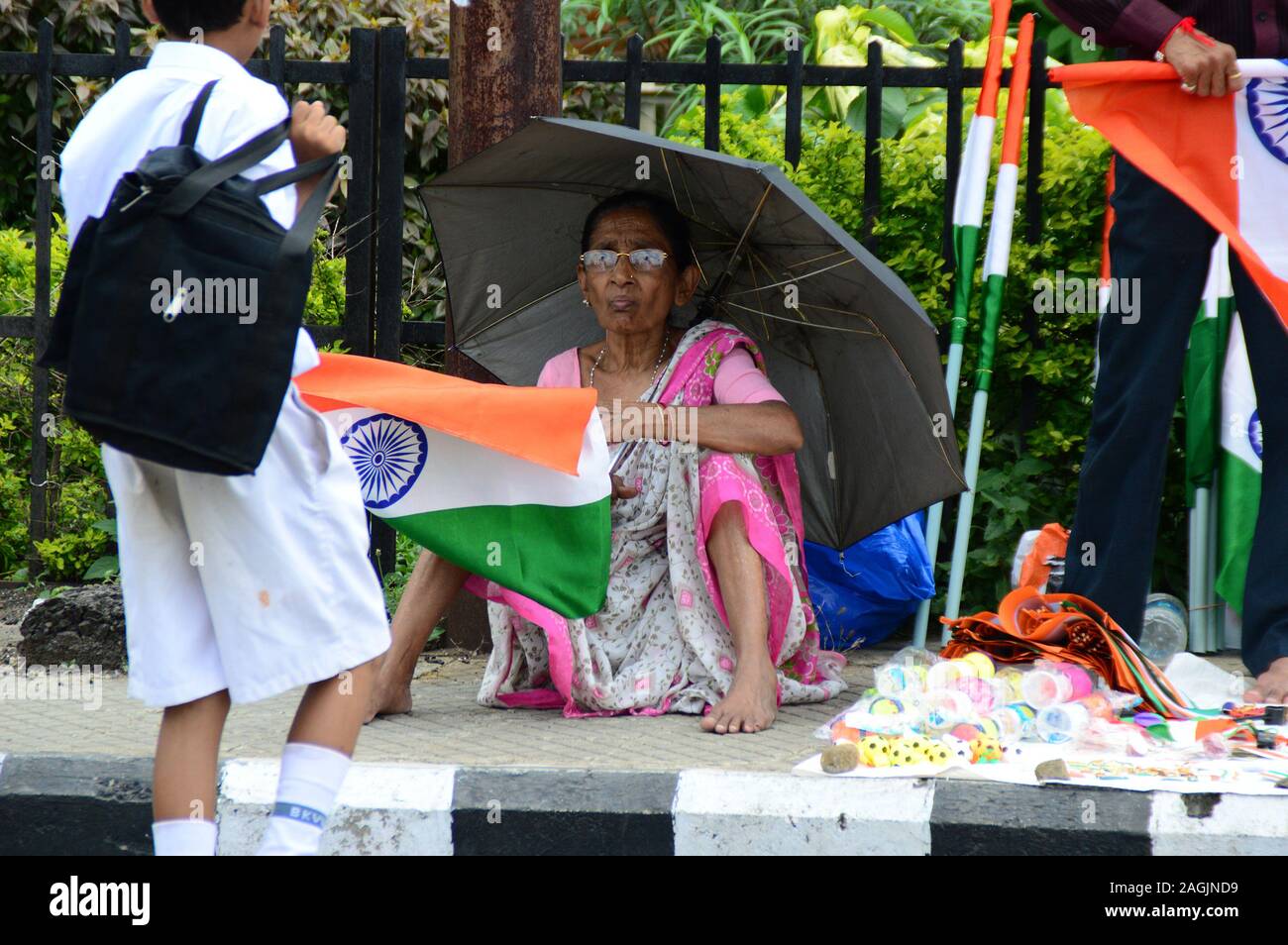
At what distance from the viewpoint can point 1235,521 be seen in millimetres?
4668

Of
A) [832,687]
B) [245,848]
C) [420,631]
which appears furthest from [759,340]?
[245,848]

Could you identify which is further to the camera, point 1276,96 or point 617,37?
point 617,37

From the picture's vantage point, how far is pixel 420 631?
398 cm

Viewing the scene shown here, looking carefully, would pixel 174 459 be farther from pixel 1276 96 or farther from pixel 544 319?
→ pixel 1276 96

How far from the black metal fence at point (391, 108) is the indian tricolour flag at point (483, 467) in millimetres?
1509

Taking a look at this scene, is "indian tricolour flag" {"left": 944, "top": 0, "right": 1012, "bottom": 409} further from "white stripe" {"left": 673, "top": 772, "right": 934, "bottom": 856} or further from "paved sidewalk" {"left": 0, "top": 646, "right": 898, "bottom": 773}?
"white stripe" {"left": 673, "top": 772, "right": 934, "bottom": 856}

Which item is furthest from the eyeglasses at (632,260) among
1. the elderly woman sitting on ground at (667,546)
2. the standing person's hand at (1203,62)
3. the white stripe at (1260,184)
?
the white stripe at (1260,184)

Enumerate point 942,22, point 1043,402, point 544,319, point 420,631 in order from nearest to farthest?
point 420,631, point 544,319, point 1043,402, point 942,22

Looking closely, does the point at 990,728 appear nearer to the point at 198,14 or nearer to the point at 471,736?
the point at 471,736

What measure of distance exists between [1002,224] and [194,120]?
9.90 ft

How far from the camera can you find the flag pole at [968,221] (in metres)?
4.83

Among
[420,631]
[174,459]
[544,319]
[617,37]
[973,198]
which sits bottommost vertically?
[420,631]

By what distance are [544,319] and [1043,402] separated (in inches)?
67.3

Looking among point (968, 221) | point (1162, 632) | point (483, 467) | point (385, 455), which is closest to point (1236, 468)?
point (1162, 632)
